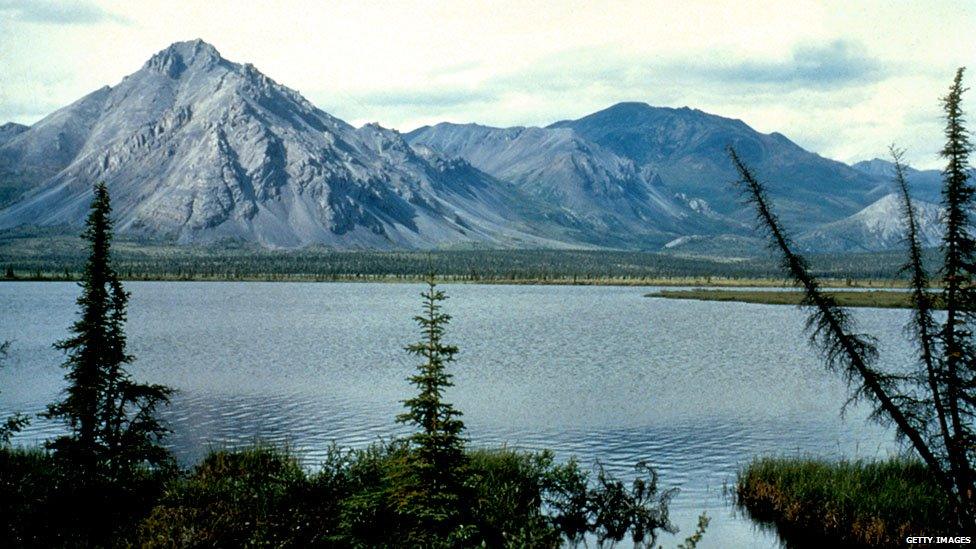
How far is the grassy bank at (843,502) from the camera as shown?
91.6 feet

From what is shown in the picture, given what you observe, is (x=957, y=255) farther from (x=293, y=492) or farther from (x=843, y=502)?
(x=293, y=492)

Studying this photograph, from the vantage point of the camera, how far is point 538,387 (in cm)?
6594

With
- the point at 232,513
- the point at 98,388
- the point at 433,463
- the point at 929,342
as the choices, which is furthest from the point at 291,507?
the point at 929,342

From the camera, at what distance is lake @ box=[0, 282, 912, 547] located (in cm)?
4434

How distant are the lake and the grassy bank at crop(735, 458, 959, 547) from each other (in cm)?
127

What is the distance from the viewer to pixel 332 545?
22.4m

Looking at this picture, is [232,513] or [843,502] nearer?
[232,513]

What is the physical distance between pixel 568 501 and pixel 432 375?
38.1 feet

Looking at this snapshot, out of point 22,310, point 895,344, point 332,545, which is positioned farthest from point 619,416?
point 22,310

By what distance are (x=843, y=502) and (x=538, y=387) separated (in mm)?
37326

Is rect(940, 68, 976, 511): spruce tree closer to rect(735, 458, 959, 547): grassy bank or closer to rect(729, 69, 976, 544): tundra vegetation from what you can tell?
rect(729, 69, 976, 544): tundra vegetation

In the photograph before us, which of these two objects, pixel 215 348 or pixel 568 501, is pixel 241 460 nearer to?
pixel 568 501

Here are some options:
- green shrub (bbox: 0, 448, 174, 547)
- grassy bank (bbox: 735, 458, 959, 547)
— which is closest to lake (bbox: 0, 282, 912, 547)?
grassy bank (bbox: 735, 458, 959, 547)

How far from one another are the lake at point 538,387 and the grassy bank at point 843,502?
1.27m
